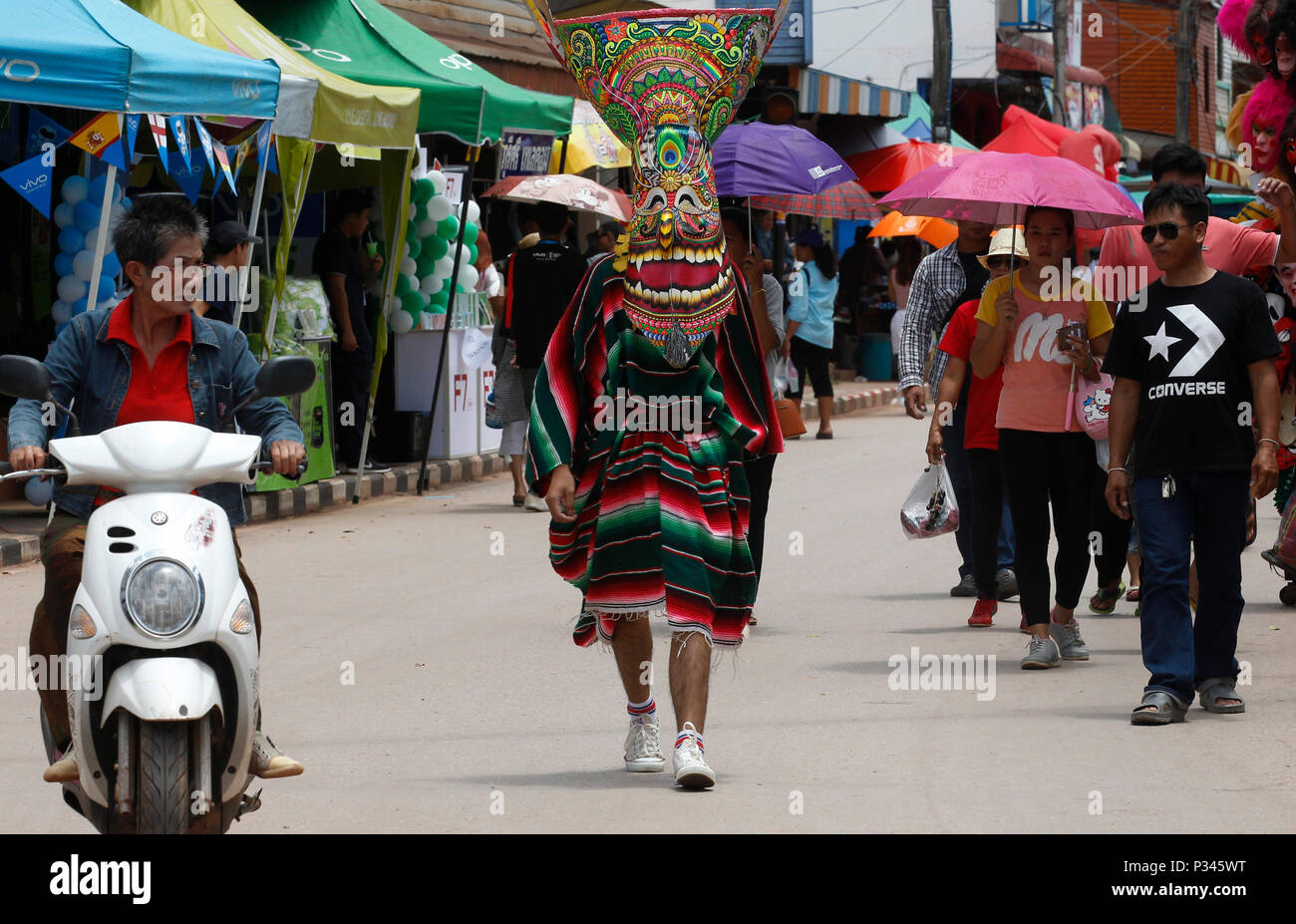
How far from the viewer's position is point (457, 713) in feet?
24.8

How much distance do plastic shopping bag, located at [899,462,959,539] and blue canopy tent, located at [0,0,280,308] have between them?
14.2 ft

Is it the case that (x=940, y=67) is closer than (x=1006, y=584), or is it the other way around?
(x=1006, y=584)

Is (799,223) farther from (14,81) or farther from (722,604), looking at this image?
(722,604)

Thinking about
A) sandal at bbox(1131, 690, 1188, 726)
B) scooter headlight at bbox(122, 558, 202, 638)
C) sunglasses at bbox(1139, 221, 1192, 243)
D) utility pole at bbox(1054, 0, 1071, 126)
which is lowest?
sandal at bbox(1131, 690, 1188, 726)

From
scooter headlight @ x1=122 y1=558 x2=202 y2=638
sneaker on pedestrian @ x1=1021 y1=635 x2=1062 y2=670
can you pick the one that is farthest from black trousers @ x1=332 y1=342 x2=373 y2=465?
scooter headlight @ x1=122 y1=558 x2=202 y2=638

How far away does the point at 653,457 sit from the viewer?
6.27 m

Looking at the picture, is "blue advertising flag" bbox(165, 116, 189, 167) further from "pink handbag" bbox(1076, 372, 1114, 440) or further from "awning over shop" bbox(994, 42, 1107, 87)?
"awning over shop" bbox(994, 42, 1107, 87)

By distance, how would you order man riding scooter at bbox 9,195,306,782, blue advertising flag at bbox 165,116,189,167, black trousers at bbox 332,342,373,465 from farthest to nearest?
black trousers at bbox 332,342,373,465 < blue advertising flag at bbox 165,116,189,167 < man riding scooter at bbox 9,195,306,782

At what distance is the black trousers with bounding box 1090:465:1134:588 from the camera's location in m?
9.59

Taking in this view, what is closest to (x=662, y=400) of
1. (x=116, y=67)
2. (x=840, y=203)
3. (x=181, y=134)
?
(x=116, y=67)

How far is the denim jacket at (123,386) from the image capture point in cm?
522

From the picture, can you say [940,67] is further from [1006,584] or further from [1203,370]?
[1203,370]

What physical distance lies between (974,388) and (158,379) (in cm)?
493

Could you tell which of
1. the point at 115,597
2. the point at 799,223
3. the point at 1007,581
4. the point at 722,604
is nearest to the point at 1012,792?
the point at 722,604
